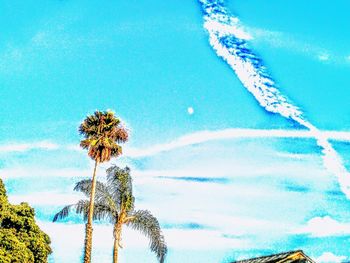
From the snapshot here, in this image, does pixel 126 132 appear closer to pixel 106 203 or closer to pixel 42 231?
pixel 106 203

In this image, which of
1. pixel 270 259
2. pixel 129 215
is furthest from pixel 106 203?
pixel 270 259

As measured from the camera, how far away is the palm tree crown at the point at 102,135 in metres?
34.7

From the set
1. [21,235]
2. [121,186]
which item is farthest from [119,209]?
[21,235]

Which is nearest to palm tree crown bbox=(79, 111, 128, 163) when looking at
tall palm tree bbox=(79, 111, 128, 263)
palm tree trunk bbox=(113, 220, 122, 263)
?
tall palm tree bbox=(79, 111, 128, 263)

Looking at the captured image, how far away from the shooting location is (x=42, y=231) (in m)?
36.8

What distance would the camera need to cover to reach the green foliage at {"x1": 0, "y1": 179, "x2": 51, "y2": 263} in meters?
32.5

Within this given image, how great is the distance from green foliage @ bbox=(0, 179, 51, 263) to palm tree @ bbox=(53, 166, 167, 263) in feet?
11.2

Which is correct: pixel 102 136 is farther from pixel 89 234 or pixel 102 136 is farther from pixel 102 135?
pixel 89 234

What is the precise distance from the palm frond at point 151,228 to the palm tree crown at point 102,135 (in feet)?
15.4

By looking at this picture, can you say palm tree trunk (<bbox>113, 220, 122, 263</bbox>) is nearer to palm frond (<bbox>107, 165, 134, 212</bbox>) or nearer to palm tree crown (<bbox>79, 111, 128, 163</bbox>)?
palm frond (<bbox>107, 165, 134, 212</bbox>)

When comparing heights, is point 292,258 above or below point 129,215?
below

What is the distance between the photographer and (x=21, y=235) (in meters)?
34.9

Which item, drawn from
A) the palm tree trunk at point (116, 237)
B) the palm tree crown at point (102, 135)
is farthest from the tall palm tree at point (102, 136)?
the palm tree trunk at point (116, 237)

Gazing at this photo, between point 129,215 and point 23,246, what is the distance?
7543mm
